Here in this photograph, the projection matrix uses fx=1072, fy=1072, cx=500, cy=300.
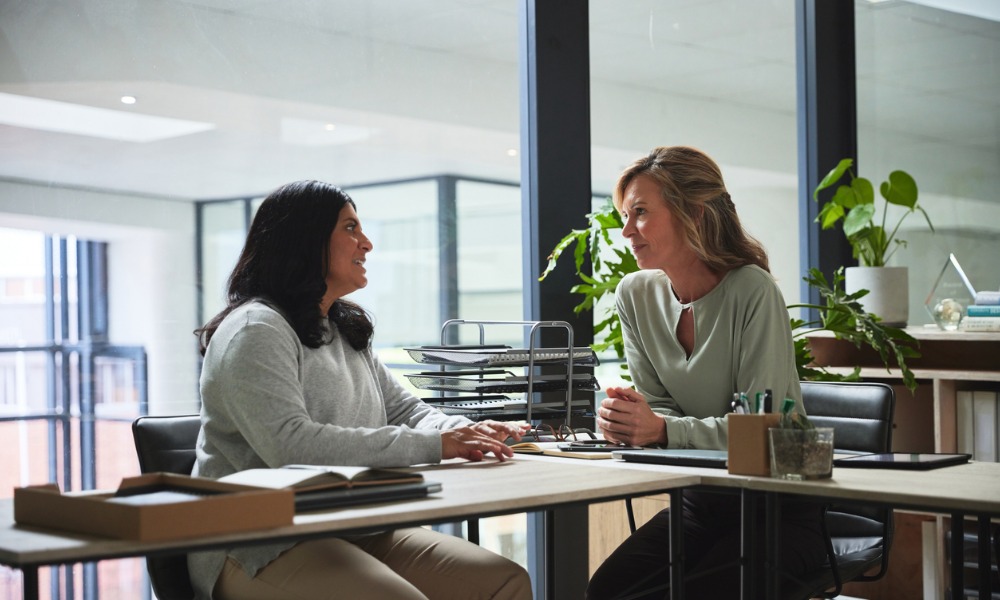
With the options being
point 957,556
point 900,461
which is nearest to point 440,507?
point 900,461

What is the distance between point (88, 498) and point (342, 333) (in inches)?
36.8

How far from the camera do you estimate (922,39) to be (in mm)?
4867

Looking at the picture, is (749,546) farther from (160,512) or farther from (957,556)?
(160,512)

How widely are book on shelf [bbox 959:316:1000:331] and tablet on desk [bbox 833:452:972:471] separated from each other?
1.89m

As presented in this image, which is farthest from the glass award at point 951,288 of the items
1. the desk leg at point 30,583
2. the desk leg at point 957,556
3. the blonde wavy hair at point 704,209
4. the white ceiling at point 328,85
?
the desk leg at point 30,583

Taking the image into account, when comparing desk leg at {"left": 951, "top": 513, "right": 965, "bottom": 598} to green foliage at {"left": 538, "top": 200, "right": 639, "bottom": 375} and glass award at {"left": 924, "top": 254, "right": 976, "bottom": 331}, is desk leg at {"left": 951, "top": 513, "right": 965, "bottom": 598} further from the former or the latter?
glass award at {"left": 924, "top": 254, "right": 976, "bottom": 331}

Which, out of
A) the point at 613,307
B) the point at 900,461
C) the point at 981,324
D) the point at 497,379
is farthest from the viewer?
the point at 981,324

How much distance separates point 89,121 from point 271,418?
1.02m

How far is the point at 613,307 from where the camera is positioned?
11.2 ft

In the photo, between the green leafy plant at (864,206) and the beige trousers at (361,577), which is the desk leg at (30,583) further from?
the green leafy plant at (864,206)

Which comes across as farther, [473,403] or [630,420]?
[473,403]

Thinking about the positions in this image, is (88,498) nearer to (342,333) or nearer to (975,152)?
(342,333)

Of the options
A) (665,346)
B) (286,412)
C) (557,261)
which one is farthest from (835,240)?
(286,412)

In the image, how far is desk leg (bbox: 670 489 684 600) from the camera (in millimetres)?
1979
